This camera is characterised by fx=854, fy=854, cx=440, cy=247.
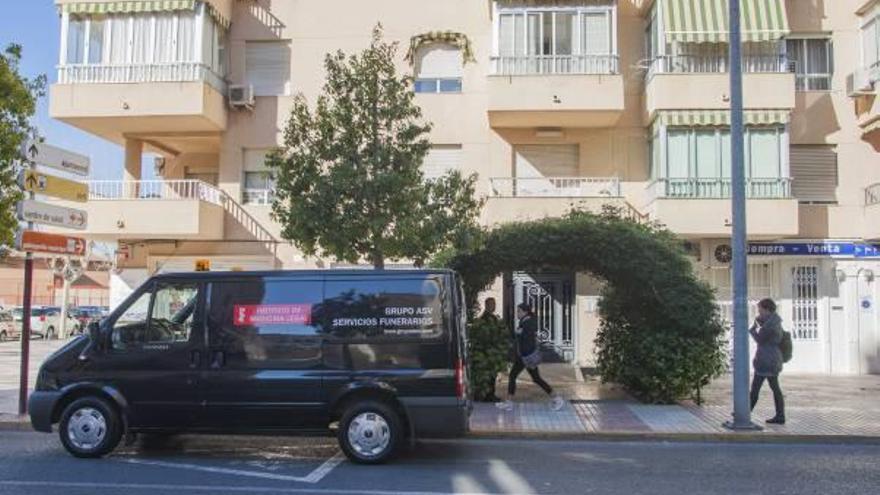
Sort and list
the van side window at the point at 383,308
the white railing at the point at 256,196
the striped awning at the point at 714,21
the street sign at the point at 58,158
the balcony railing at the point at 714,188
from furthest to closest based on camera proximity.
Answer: the white railing at the point at 256,196
the striped awning at the point at 714,21
the balcony railing at the point at 714,188
the street sign at the point at 58,158
the van side window at the point at 383,308

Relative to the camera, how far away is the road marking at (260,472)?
8430 mm

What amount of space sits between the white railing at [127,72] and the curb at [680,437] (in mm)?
13148

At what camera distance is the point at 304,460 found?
9477 mm

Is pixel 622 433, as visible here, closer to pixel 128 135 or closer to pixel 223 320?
pixel 223 320

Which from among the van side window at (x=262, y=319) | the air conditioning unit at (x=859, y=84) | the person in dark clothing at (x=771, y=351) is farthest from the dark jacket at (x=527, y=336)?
the air conditioning unit at (x=859, y=84)

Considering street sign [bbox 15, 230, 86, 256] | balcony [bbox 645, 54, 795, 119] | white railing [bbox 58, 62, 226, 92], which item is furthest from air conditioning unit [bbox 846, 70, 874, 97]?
street sign [bbox 15, 230, 86, 256]

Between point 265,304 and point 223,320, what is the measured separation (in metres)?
0.50

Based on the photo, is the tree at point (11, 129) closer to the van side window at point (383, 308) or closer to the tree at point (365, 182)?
the tree at point (365, 182)

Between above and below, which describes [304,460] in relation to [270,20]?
below

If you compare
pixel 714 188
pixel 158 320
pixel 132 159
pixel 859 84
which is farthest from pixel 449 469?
pixel 859 84

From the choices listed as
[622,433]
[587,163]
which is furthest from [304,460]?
[587,163]

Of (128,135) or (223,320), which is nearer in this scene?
(223,320)

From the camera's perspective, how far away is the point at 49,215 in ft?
41.8

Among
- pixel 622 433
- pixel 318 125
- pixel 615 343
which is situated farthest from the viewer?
pixel 615 343
